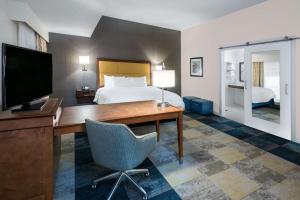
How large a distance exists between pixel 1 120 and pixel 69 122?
1.87ft

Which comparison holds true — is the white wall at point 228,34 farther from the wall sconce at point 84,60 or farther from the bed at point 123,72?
the wall sconce at point 84,60

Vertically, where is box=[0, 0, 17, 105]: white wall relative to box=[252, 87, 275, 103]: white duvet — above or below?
above

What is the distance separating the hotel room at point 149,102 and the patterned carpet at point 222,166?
0.02m

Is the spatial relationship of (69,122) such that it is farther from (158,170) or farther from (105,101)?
(105,101)

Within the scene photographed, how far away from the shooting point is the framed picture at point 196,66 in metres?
5.76

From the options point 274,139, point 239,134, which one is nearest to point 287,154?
point 274,139

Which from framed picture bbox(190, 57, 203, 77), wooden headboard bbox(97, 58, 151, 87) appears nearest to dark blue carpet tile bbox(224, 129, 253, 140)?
framed picture bbox(190, 57, 203, 77)

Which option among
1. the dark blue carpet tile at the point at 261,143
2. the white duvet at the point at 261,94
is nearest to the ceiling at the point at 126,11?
the white duvet at the point at 261,94

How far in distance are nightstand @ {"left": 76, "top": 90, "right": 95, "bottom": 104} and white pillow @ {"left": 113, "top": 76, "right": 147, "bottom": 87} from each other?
0.77 m

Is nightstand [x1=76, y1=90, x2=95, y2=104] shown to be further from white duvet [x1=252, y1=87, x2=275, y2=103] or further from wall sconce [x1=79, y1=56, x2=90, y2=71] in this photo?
white duvet [x1=252, y1=87, x2=275, y2=103]

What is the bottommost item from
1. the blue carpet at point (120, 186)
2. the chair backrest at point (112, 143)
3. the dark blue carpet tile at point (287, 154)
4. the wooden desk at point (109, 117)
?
the blue carpet at point (120, 186)

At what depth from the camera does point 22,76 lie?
1786mm

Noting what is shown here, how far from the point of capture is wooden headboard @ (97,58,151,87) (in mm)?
5812

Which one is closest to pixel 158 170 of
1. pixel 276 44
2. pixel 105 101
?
pixel 105 101
